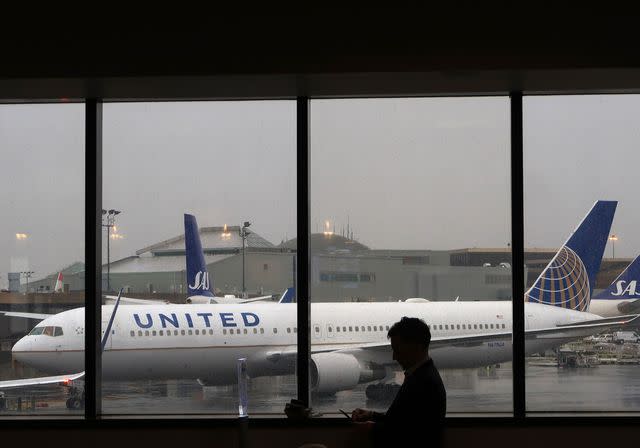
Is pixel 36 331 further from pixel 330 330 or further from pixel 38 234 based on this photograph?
pixel 330 330

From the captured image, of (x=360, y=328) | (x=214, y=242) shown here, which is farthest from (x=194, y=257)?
(x=360, y=328)

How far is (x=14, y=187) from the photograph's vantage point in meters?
3.98

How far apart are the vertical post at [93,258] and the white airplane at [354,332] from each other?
0.39 feet

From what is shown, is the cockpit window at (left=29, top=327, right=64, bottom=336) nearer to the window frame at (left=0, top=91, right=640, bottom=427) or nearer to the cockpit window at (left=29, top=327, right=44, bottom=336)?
the cockpit window at (left=29, top=327, right=44, bottom=336)

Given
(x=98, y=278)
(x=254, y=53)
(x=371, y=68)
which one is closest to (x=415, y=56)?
(x=371, y=68)

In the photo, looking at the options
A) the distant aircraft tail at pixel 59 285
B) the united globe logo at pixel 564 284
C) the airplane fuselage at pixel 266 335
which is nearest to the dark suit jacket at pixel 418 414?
the airplane fuselage at pixel 266 335

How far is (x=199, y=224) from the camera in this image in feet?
13.6

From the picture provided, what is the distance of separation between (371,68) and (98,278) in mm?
1658

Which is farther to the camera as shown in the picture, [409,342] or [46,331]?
[46,331]

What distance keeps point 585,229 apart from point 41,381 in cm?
280

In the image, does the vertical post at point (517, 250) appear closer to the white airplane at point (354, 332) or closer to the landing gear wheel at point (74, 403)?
the white airplane at point (354, 332)

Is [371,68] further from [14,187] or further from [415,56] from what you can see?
[14,187]

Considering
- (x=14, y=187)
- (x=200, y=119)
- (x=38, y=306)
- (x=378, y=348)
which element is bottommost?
(x=378, y=348)

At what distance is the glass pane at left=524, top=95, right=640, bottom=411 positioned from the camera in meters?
3.82
